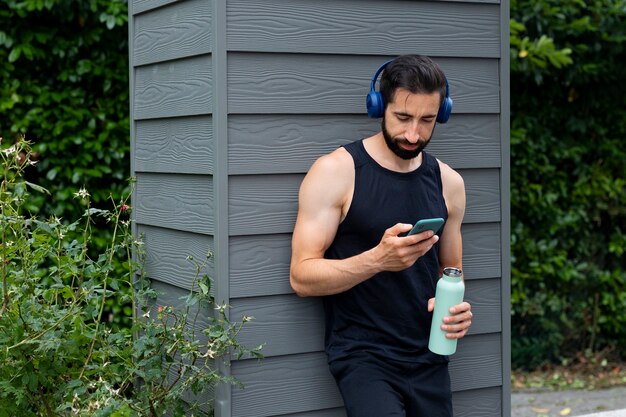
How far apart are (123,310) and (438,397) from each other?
99.9 inches

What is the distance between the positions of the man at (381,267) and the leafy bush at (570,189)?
11.7ft

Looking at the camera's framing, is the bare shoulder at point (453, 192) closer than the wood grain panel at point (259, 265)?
No

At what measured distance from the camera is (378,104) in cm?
362

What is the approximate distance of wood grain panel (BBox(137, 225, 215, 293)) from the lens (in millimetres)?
3791

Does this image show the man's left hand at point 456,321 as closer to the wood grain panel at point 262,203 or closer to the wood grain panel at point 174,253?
the wood grain panel at point 262,203

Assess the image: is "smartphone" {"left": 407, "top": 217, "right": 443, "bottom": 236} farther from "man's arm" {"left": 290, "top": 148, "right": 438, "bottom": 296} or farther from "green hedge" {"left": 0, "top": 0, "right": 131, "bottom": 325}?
"green hedge" {"left": 0, "top": 0, "right": 131, "bottom": 325}

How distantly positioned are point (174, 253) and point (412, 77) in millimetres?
1187

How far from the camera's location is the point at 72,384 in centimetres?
361

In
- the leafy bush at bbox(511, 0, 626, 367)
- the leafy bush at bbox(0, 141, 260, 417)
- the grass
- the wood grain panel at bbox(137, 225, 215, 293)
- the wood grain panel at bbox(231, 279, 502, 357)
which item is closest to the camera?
the leafy bush at bbox(0, 141, 260, 417)

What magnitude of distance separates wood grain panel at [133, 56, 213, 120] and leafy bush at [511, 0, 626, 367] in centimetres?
344

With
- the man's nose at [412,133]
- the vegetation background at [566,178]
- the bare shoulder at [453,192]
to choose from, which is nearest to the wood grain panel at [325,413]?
the bare shoulder at [453,192]

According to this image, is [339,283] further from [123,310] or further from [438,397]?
[123,310]

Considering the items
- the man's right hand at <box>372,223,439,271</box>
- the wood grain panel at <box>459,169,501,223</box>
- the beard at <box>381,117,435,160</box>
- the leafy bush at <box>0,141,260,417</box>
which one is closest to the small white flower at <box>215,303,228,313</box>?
the leafy bush at <box>0,141,260,417</box>

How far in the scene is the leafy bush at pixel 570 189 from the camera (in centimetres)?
719
